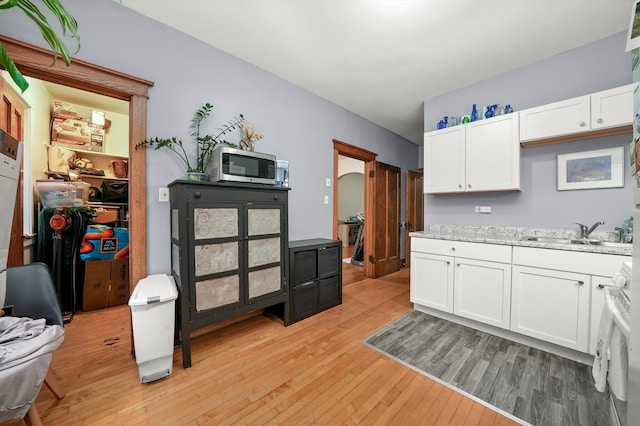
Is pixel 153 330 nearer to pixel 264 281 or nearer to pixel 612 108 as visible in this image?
pixel 264 281

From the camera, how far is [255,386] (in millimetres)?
1572

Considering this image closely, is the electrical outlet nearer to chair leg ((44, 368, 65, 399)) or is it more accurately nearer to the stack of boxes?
chair leg ((44, 368, 65, 399))

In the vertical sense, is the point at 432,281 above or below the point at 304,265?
below

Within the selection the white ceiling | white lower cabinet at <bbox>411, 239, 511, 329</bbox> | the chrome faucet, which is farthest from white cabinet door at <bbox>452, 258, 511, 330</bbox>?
the white ceiling

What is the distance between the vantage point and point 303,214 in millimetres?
3059

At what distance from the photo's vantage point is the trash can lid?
61.1 inches

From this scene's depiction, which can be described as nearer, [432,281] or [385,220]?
[432,281]

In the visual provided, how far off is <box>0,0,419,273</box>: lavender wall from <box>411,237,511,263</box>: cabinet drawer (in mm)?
1260

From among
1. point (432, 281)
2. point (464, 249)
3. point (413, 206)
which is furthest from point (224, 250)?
point (413, 206)

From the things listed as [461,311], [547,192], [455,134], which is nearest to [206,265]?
[461,311]

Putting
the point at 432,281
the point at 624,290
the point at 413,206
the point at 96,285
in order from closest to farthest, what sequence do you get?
the point at 624,290
the point at 432,281
the point at 96,285
the point at 413,206

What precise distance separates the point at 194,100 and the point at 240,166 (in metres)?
0.81

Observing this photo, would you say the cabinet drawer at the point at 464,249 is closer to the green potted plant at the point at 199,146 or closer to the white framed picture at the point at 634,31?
the white framed picture at the point at 634,31

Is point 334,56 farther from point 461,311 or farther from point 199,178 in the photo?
point 461,311
